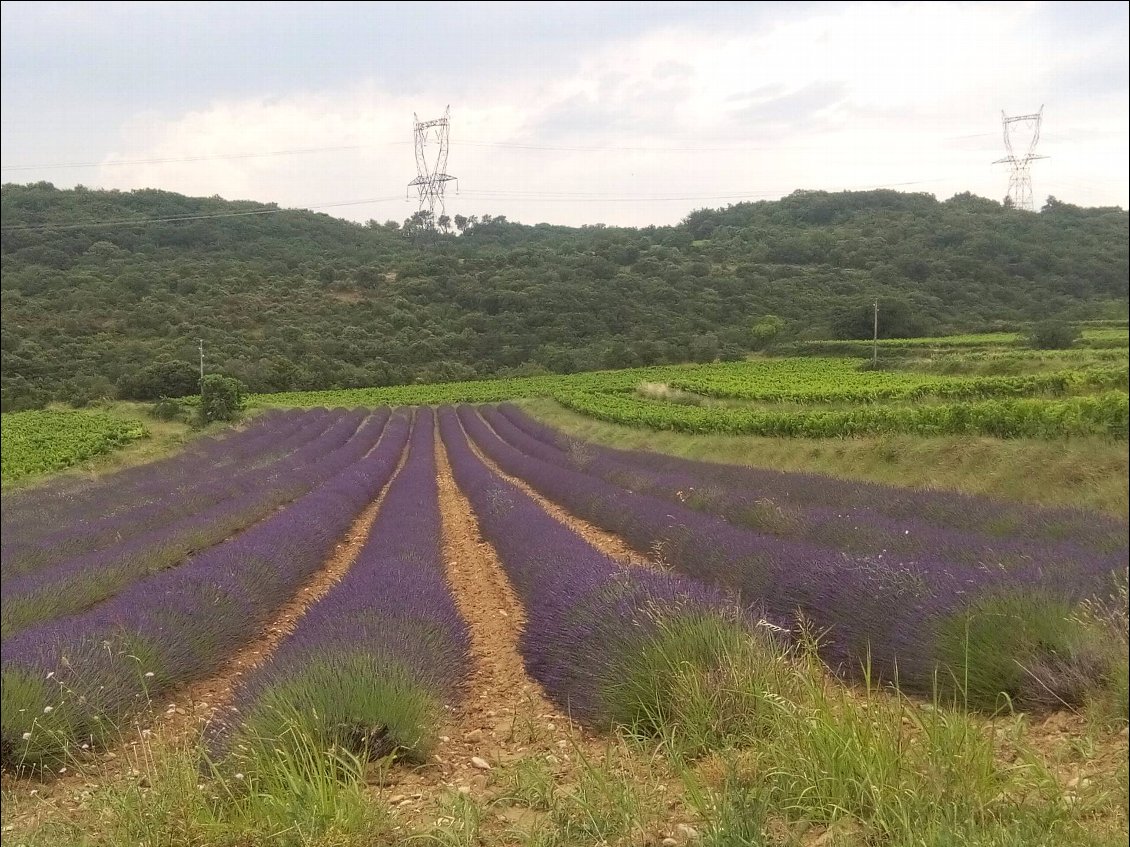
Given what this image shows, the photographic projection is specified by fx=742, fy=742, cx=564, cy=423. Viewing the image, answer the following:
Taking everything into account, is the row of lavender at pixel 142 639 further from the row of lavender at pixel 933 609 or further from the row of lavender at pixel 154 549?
the row of lavender at pixel 933 609

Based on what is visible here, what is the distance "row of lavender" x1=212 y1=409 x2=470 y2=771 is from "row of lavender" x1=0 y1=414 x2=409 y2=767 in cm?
54

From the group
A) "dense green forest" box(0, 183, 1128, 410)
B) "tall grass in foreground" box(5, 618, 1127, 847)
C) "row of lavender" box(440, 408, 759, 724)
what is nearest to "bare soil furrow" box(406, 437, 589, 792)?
"row of lavender" box(440, 408, 759, 724)

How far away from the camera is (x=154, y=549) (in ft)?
17.6

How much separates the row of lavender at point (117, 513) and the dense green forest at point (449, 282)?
57 centimetres

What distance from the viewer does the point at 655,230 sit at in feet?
35.8

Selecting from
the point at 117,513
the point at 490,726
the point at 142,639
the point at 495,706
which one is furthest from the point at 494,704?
the point at 117,513

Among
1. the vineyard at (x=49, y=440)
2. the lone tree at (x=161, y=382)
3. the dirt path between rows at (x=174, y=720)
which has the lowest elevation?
the dirt path between rows at (x=174, y=720)

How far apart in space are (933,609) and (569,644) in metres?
2.01

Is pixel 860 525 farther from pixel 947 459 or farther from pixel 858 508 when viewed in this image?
pixel 947 459

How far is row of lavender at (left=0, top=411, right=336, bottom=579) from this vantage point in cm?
260

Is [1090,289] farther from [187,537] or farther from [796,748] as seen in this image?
[187,537]

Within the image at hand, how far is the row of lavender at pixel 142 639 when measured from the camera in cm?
290

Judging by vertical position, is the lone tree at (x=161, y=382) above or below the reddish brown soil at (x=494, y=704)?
above

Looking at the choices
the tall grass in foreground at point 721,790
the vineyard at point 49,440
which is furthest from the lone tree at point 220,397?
the tall grass in foreground at point 721,790
